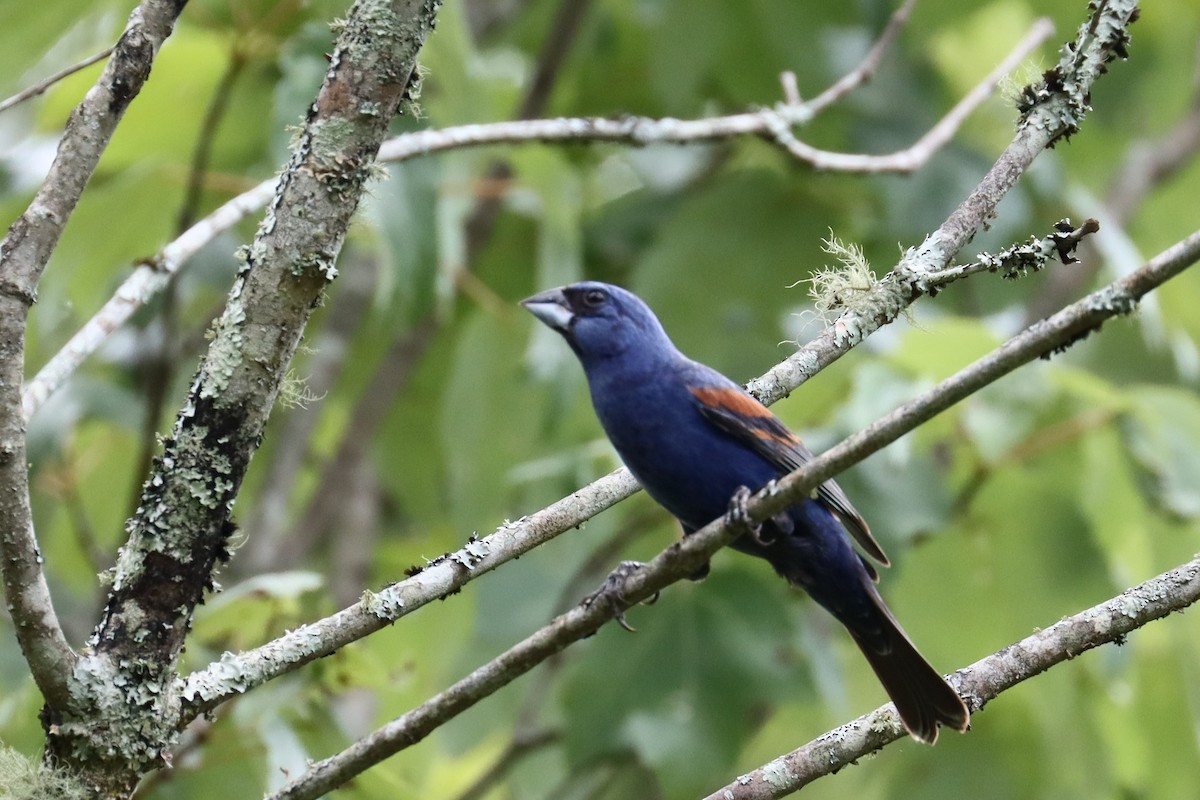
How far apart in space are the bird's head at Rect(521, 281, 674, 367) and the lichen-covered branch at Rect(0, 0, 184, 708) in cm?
202

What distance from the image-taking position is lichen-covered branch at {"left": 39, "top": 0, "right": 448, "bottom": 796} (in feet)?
8.19

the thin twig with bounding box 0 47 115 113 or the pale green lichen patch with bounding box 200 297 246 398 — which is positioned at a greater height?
the thin twig with bounding box 0 47 115 113

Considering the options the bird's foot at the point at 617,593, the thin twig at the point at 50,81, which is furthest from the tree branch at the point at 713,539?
the thin twig at the point at 50,81

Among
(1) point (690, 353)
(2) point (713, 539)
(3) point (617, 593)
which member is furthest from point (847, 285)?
(1) point (690, 353)

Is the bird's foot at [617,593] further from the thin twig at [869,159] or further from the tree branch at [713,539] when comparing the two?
the thin twig at [869,159]

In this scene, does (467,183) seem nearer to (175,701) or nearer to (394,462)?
(394,462)

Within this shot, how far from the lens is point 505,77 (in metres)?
6.79

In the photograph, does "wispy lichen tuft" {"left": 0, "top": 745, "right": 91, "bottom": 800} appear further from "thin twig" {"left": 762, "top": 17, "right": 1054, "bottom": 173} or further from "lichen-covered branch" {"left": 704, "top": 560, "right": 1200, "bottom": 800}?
"thin twig" {"left": 762, "top": 17, "right": 1054, "bottom": 173}

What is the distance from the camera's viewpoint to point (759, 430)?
411cm

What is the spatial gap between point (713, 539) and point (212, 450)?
97 centimetres

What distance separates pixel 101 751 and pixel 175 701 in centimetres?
16

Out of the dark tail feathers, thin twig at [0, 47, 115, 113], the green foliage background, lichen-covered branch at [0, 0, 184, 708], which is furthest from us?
the green foliage background

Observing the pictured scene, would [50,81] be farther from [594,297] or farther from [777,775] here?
[777,775]

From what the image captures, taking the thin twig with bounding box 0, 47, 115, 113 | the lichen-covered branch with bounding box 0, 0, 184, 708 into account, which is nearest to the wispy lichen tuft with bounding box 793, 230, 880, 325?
the lichen-covered branch with bounding box 0, 0, 184, 708
